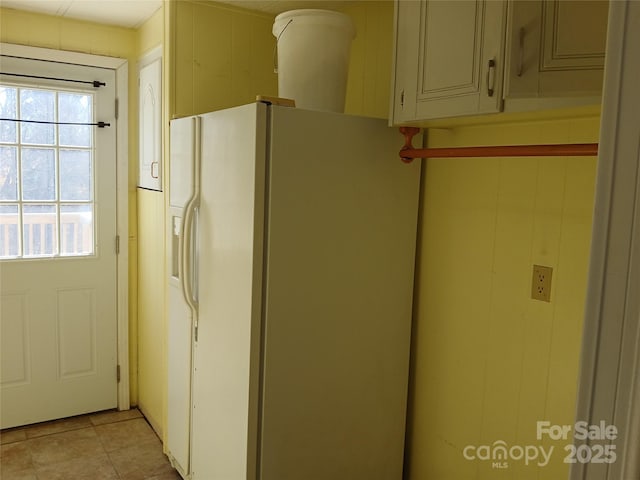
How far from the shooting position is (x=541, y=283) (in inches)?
70.0

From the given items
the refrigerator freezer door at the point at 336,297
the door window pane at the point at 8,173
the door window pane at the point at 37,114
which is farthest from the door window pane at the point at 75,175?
the refrigerator freezer door at the point at 336,297

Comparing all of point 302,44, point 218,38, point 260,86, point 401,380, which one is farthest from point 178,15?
point 401,380

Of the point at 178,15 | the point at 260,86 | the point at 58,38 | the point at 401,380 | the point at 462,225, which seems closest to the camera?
the point at 462,225

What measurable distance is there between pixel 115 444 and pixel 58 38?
231 centimetres

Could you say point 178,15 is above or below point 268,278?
above

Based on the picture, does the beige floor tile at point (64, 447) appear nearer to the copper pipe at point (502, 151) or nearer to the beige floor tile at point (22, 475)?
the beige floor tile at point (22, 475)

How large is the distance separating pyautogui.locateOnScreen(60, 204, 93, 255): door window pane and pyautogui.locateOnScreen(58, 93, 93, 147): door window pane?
0.38 meters

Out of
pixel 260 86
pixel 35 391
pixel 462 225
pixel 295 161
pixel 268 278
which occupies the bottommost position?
pixel 35 391

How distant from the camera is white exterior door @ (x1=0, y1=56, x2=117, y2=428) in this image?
9.84ft

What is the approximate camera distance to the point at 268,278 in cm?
188

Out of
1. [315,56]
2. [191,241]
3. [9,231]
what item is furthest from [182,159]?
[9,231]

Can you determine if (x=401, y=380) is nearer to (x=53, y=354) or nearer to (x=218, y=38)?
(x=218, y=38)

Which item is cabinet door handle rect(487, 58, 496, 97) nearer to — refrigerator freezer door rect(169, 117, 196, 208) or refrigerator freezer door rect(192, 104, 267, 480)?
refrigerator freezer door rect(192, 104, 267, 480)

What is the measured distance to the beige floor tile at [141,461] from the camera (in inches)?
108
